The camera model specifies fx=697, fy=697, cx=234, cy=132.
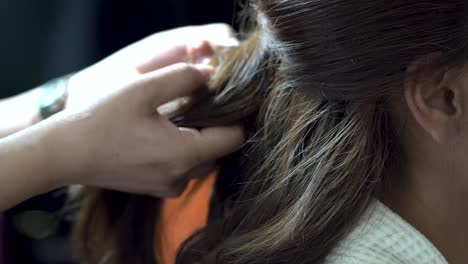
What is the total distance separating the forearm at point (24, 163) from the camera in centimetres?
69

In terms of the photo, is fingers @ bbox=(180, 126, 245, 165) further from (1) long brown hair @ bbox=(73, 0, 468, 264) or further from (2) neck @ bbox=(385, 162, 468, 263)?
(2) neck @ bbox=(385, 162, 468, 263)

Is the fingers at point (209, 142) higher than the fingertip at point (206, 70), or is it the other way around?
the fingertip at point (206, 70)

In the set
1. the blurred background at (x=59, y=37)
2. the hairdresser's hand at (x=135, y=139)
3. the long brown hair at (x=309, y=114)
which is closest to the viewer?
the long brown hair at (x=309, y=114)

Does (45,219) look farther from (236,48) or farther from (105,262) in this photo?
(236,48)

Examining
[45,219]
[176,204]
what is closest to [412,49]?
[176,204]

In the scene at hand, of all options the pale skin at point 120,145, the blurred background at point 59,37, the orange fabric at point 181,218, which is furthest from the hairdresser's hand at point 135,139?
the blurred background at point 59,37

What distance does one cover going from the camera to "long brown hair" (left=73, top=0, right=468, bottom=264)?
604 mm

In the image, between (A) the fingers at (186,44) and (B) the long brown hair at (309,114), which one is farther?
(A) the fingers at (186,44)

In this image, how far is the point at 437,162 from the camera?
71cm

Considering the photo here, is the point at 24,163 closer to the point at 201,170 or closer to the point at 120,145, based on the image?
the point at 120,145

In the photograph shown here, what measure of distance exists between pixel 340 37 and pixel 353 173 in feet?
0.48

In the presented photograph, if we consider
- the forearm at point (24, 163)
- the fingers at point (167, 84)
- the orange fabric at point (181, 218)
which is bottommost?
the orange fabric at point (181, 218)

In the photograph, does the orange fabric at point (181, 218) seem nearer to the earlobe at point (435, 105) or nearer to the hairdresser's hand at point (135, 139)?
the hairdresser's hand at point (135, 139)

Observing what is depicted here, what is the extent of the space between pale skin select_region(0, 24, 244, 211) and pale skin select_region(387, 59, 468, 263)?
19 cm
